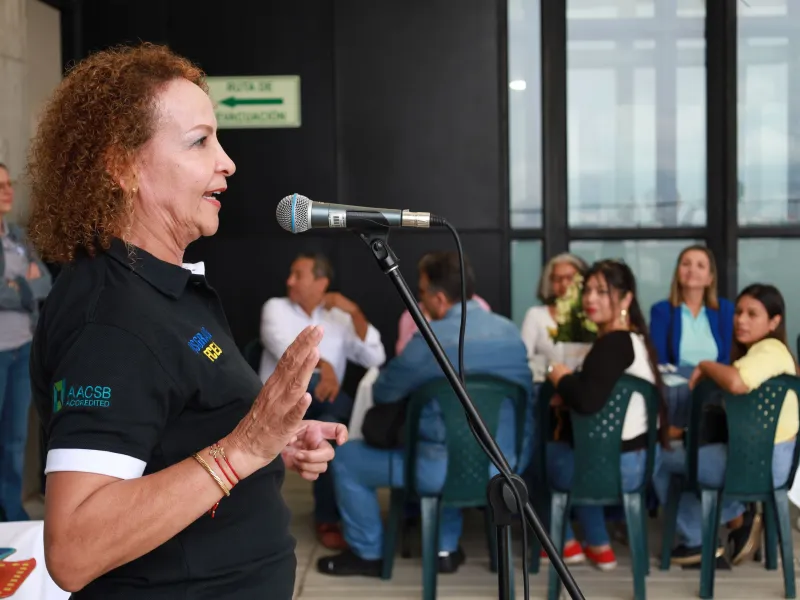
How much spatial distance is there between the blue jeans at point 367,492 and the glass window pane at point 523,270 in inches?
114

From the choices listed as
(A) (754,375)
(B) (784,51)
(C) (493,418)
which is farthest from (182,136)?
(B) (784,51)

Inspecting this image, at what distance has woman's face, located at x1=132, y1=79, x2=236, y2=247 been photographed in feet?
4.33

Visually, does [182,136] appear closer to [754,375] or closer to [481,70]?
[754,375]

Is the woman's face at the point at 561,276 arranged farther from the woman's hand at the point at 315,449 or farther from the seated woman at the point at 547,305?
the woman's hand at the point at 315,449

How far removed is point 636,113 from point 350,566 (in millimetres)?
4133

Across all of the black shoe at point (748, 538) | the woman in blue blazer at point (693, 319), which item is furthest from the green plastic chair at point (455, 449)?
the woman in blue blazer at point (693, 319)

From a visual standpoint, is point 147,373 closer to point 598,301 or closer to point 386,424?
point 386,424

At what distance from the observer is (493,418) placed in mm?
3797

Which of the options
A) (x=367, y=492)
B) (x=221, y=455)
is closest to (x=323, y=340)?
(x=367, y=492)

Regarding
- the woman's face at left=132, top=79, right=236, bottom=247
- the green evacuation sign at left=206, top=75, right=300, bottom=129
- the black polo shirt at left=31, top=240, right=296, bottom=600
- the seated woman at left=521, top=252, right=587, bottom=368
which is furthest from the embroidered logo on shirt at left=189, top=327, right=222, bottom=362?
the green evacuation sign at left=206, top=75, right=300, bottom=129

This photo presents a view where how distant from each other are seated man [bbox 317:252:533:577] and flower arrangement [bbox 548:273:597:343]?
42 cm

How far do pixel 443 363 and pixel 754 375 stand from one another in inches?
104

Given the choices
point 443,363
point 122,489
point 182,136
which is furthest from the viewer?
point 443,363

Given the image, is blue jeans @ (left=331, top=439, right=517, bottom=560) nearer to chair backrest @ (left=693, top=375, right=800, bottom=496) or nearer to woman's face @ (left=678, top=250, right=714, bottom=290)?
chair backrest @ (left=693, top=375, right=800, bottom=496)
